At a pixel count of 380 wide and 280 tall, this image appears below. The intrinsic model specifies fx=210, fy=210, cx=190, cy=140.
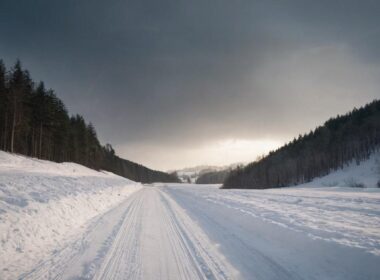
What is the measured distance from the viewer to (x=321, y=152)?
85.4 metres

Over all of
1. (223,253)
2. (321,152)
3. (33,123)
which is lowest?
(223,253)

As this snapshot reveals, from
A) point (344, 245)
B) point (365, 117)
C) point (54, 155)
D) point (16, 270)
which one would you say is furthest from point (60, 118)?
point (365, 117)

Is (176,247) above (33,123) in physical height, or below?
below

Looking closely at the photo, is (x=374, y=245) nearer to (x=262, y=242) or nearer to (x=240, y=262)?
(x=262, y=242)

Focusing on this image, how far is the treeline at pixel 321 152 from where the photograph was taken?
79.1 m

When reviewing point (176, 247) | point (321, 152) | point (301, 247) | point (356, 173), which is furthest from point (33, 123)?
point (321, 152)

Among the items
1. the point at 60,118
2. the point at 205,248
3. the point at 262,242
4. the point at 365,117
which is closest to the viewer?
Answer: the point at 205,248

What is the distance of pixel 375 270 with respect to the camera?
423 cm

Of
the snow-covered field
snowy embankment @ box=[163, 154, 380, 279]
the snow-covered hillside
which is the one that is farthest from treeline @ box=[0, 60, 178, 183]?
the snow-covered hillside

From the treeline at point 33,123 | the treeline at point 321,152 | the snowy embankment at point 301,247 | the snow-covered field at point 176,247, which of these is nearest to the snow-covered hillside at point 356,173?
the treeline at point 321,152

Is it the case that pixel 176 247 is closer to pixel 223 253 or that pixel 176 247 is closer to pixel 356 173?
pixel 223 253

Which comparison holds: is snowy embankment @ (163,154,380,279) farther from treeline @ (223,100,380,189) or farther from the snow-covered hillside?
treeline @ (223,100,380,189)

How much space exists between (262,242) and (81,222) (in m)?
7.17

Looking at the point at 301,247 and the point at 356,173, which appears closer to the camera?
the point at 301,247
